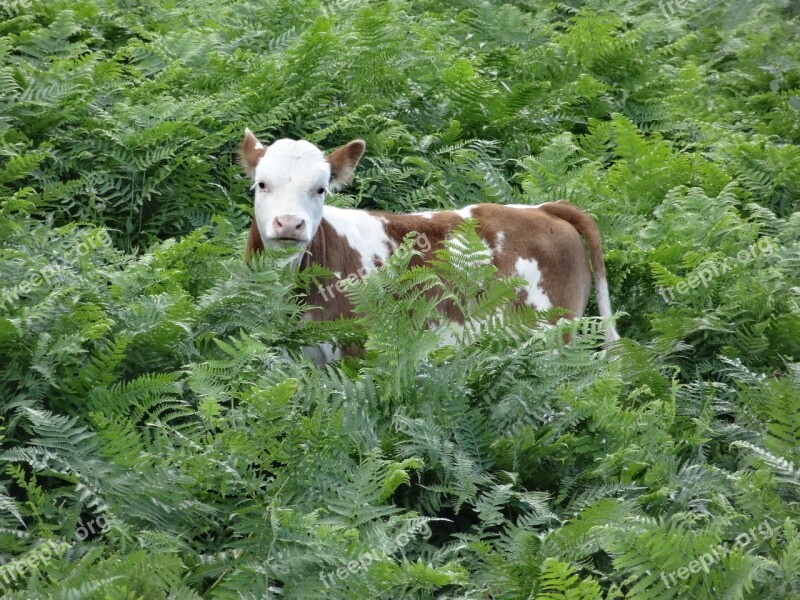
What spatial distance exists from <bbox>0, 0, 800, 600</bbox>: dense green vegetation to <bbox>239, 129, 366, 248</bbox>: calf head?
0.39 metres

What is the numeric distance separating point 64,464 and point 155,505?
534mm

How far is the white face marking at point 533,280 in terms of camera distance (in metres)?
7.75

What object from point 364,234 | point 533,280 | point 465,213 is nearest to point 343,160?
point 364,234

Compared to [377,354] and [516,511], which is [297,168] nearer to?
[377,354]

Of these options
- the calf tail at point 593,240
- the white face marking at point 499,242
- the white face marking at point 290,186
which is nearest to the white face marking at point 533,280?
the white face marking at point 499,242

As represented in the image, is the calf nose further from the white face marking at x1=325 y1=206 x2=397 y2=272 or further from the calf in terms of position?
the white face marking at x1=325 y1=206 x2=397 y2=272

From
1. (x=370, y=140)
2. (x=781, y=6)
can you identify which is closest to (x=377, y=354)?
(x=370, y=140)

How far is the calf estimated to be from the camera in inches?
282

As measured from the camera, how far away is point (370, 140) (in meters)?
9.59

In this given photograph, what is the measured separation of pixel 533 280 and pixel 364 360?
2.16 metres

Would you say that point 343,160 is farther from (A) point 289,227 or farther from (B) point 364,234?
(A) point 289,227

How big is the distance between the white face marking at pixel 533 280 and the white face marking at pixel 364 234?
1.00 metres

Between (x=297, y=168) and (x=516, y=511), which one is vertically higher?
(x=297, y=168)

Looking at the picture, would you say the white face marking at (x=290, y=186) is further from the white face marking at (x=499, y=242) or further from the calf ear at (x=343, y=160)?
the white face marking at (x=499, y=242)
